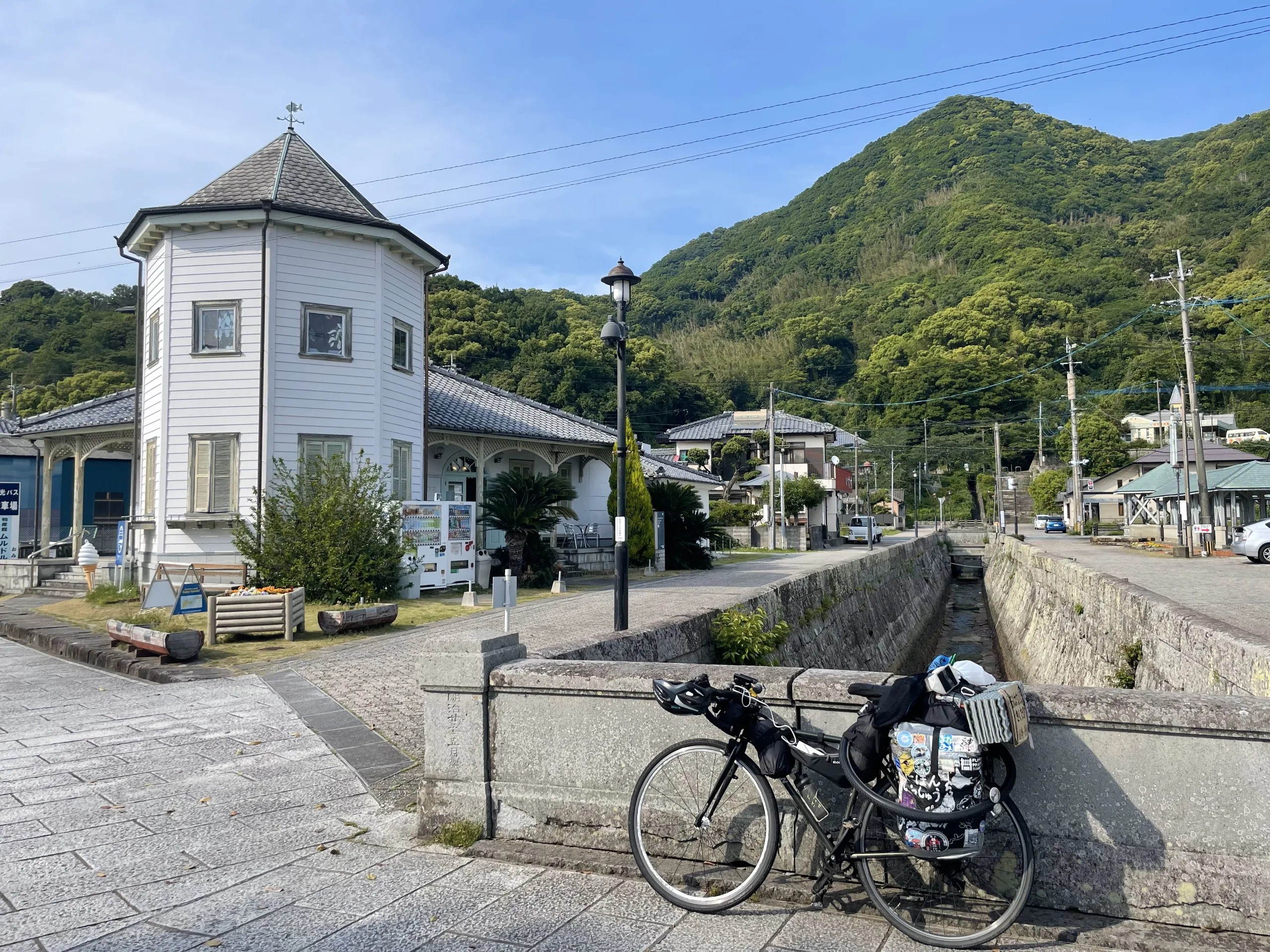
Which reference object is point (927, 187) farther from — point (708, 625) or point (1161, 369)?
point (708, 625)

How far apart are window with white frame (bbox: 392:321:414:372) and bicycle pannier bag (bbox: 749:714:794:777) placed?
1672cm

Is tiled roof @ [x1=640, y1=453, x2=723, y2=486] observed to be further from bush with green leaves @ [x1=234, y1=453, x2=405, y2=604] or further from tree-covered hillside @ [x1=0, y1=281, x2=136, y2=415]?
tree-covered hillside @ [x1=0, y1=281, x2=136, y2=415]

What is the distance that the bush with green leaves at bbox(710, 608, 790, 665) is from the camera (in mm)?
9312

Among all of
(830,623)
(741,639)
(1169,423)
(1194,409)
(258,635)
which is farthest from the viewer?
(1169,423)

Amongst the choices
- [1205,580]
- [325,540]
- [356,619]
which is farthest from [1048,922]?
[1205,580]

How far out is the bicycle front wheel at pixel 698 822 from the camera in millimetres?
3730

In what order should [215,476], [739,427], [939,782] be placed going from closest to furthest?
[939,782]
[215,476]
[739,427]

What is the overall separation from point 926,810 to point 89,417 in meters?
25.2

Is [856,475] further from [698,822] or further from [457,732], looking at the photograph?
[698,822]

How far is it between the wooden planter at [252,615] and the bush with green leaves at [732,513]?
113 feet

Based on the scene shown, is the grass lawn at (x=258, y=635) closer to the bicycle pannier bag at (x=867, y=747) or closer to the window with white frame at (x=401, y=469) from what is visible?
the window with white frame at (x=401, y=469)

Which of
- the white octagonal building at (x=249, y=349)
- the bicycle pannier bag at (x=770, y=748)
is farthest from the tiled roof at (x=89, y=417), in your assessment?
the bicycle pannier bag at (x=770, y=748)

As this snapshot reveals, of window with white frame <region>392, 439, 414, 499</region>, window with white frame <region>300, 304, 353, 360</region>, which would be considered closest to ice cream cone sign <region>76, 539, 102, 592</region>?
window with white frame <region>392, 439, 414, 499</region>

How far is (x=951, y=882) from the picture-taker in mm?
3566
